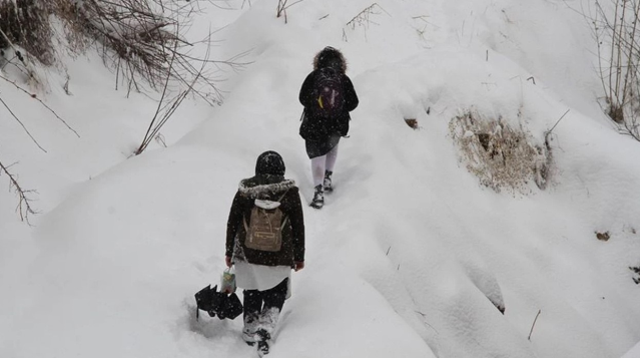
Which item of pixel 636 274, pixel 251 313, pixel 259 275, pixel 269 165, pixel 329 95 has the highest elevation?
pixel 269 165

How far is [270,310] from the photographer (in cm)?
391

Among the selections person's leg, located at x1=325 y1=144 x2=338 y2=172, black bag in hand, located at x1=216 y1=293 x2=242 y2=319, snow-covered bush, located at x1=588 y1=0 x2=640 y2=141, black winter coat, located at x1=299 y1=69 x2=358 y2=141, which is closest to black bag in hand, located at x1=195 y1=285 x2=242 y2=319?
black bag in hand, located at x1=216 y1=293 x2=242 y2=319

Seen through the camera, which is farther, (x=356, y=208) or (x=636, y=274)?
(x=636, y=274)

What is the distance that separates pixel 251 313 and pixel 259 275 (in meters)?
0.31

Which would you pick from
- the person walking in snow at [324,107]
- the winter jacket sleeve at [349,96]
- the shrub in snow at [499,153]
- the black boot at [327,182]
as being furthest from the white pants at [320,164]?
the shrub in snow at [499,153]

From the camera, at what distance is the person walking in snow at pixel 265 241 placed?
12.2 feet

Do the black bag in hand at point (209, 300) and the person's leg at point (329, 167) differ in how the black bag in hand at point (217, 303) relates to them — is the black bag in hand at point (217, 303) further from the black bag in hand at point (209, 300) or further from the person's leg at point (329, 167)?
the person's leg at point (329, 167)

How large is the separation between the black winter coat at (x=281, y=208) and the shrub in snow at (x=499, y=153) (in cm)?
394

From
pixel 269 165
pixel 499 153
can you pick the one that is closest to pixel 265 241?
pixel 269 165

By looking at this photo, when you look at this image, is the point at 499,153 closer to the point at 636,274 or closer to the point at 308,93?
the point at 636,274

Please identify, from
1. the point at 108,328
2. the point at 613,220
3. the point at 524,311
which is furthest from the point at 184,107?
the point at 613,220

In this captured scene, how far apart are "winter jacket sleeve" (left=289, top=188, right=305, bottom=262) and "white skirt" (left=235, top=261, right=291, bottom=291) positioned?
12 centimetres

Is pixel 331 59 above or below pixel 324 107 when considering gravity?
above

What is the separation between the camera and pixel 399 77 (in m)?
→ 7.47
